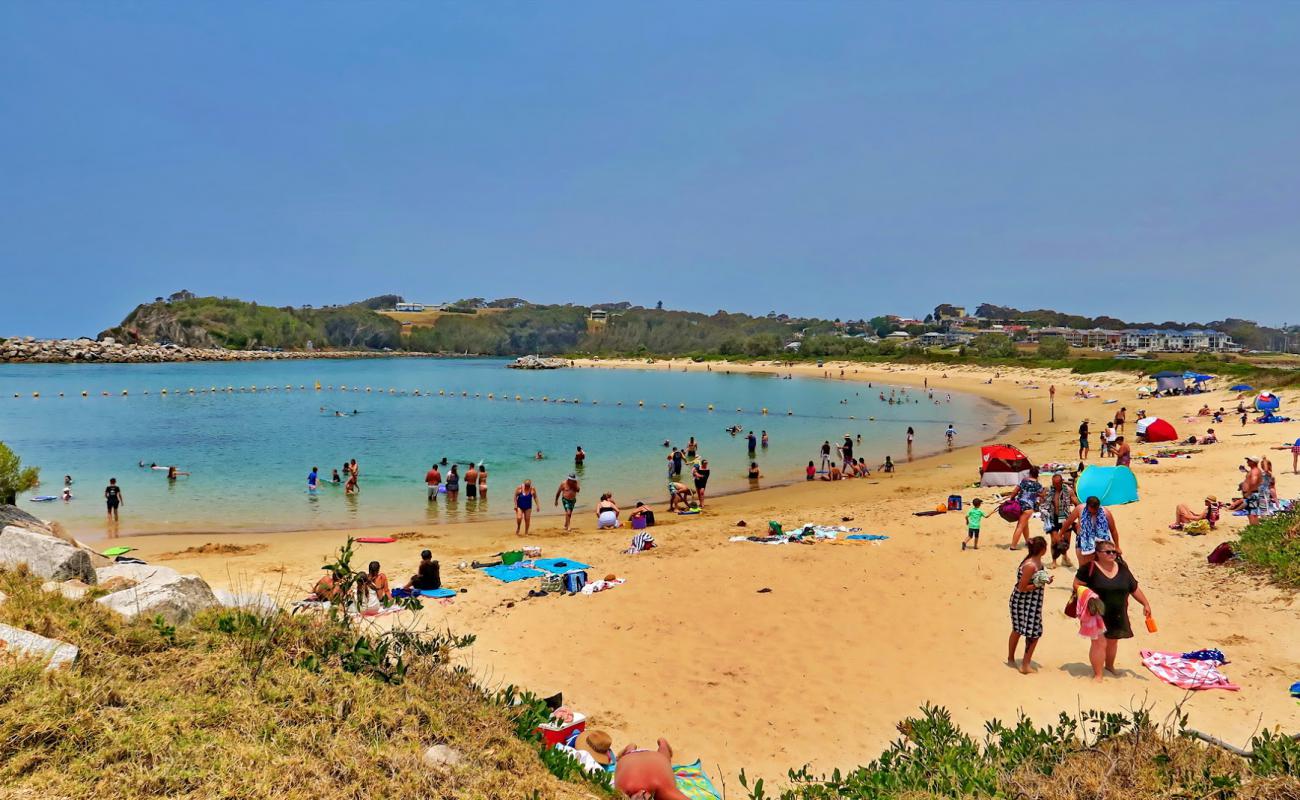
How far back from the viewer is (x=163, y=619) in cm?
496

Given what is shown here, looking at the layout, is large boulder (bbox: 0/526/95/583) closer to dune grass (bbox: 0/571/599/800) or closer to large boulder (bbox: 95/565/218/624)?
→ dune grass (bbox: 0/571/599/800)

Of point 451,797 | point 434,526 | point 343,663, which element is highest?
point 343,663

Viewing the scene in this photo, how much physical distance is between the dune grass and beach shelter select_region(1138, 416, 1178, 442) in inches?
996

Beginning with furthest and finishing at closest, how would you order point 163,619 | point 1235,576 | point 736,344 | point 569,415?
point 736,344 → point 569,415 → point 1235,576 → point 163,619

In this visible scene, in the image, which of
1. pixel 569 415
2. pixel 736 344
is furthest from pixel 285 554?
pixel 736 344

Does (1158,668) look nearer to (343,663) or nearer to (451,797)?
(451,797)

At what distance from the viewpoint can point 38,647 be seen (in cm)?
432

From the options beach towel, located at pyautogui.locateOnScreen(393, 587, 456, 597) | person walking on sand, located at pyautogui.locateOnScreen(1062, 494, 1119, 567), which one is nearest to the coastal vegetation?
beach towel, located at pyautogui.locateOnScreen(393, 587, 456, 597)

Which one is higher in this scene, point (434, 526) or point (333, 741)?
point (333, 741)

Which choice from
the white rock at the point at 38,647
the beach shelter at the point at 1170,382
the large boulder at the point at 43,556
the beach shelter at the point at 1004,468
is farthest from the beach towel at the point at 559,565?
the beach shelter at the point at 1170,382

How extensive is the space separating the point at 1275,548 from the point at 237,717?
12.0m

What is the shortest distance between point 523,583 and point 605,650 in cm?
315

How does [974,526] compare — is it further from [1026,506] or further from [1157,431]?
[1157,431]

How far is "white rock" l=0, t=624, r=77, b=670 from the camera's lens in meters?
4.25
